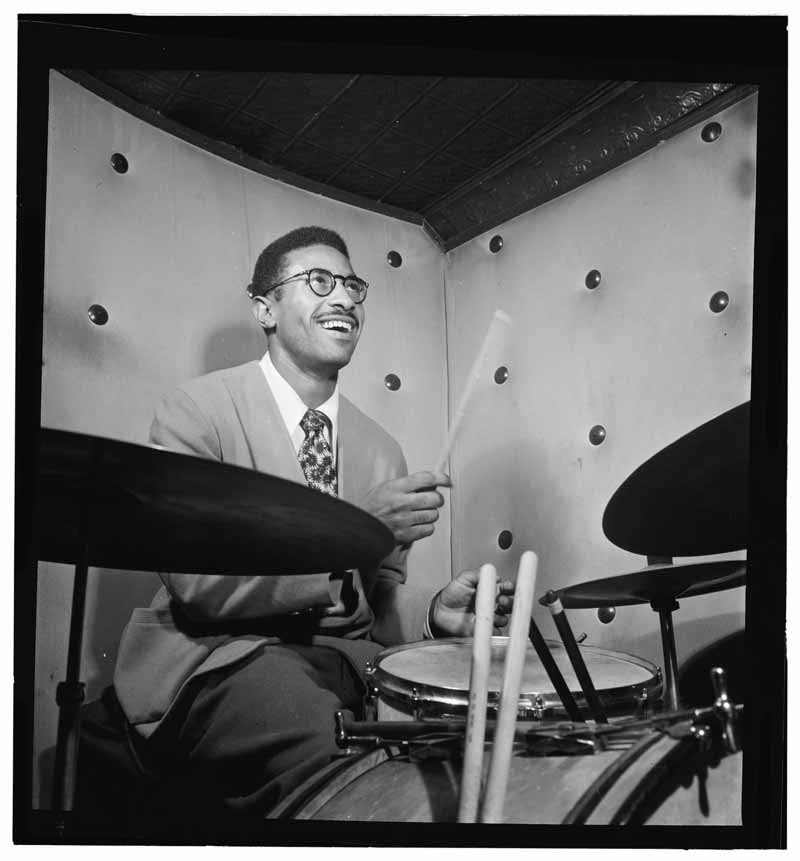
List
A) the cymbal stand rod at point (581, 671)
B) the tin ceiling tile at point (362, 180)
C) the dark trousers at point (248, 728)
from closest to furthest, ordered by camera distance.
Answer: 1. the cymbal stand rod at point (581, 671)
2. the dark trousers at point (248, 728)
3. the tin ceiling tile at point (362, 180)

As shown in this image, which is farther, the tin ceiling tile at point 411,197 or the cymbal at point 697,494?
the tin ceiling tile at point 411,197

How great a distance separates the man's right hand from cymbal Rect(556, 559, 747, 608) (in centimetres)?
24

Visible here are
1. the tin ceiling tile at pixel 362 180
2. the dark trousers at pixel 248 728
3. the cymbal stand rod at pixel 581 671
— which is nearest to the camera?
the cymbal stand rod at pixel 581 671

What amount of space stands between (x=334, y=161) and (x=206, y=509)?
2.19 feet

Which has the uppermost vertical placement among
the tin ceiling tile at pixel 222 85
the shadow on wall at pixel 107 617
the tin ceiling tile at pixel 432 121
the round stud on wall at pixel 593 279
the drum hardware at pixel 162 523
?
the tin ceiling tile at pixel 222 85

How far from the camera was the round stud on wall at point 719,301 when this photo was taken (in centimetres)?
137

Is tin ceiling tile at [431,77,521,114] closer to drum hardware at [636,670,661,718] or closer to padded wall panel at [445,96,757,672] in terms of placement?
padded wall panel at [445,96,757,672]

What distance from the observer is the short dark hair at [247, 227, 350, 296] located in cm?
137

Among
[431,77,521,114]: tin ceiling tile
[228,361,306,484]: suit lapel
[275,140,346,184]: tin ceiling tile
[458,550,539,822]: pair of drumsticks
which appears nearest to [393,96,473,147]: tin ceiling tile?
[431,77,521,114]: tin ceiling tile

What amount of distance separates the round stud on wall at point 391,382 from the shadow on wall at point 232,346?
7.7 inches

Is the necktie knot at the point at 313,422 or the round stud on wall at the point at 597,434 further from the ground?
the necktie knot at the point at 313,422

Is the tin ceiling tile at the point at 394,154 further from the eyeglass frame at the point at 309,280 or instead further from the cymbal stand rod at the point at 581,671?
the cymbal stand rod at the point at 581,671

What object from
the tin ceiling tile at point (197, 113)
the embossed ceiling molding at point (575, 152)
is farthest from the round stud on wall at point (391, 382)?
the tin ceiling tile at point (197, 113)

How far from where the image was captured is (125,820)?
4.18ft
